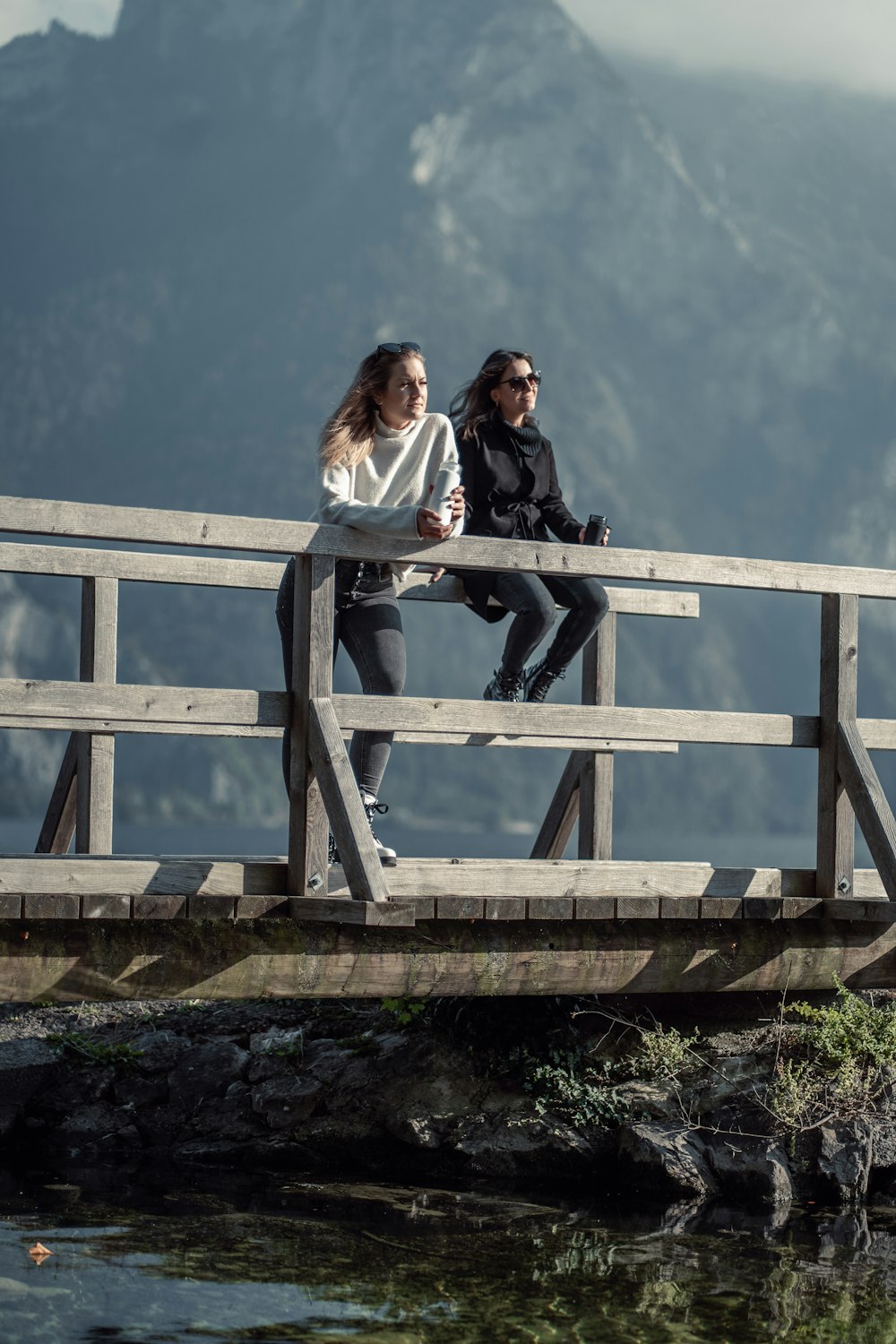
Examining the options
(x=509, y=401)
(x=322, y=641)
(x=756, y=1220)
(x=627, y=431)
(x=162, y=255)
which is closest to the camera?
(x=322, y=641)

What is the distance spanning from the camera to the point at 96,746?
25.3ft

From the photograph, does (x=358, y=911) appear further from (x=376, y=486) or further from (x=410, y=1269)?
(x=376, y=486)

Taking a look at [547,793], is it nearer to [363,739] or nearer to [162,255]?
[162,255]

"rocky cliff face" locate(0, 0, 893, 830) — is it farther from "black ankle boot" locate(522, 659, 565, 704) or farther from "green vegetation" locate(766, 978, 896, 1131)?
"green vegetation" locate(766, 978, 896, 1131)

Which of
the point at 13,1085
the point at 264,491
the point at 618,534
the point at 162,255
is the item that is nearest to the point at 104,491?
the point at 264,491

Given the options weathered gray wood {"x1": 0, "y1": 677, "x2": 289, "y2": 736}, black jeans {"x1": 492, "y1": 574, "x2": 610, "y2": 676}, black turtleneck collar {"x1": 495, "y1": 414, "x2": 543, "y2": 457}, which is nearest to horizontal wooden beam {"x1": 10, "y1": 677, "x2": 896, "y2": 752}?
weathered gray wood {"x1": 0, "y1": 677, "x2": 289, "y2": 736}

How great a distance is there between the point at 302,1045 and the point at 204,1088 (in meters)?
0.53

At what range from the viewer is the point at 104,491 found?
11312cm

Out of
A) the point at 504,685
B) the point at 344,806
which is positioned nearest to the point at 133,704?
the point at 344,806

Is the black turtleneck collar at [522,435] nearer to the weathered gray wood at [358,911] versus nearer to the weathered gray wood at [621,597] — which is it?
the weathered gray wood at [621,597]

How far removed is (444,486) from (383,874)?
1.45 meters

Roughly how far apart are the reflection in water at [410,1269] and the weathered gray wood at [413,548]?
2401 millimetres

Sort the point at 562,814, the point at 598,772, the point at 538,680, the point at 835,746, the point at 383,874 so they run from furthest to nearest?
the point at 562,814 → the point at 598,772 → the point at 538,680 → the point at 835,746 → the point at 383,874

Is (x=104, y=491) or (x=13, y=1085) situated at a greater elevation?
(x=104, y=491)
